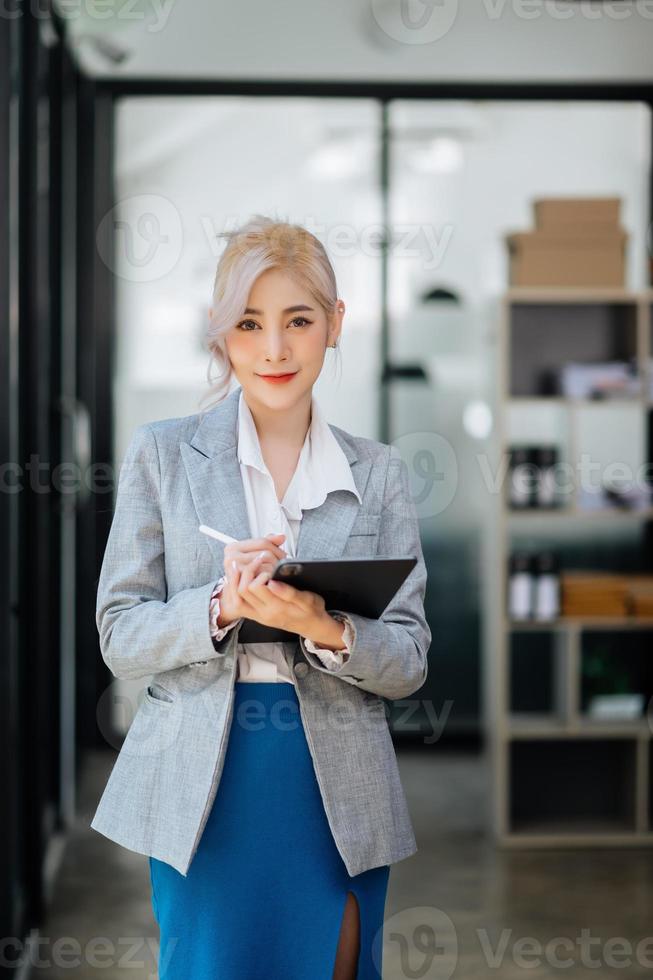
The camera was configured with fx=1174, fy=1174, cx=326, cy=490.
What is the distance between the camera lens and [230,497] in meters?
1.51

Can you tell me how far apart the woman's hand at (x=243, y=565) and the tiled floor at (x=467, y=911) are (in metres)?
1.97

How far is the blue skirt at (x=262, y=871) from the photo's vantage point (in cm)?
149

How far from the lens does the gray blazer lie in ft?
4.78

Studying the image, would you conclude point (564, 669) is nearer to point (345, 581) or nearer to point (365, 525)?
point (365, 525)

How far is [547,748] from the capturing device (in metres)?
4.51

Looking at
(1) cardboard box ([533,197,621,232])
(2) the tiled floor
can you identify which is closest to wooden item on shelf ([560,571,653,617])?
(2) the tiled floor

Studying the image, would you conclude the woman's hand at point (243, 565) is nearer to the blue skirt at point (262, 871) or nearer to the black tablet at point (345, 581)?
the black tablet at point (345, 581)

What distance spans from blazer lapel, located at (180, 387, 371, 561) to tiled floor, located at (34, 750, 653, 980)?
1.92 meters

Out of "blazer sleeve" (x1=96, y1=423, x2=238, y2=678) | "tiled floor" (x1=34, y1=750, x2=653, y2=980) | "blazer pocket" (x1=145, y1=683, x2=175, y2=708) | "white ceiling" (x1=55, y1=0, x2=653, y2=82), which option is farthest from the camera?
"white ceiling" (x1=55, y1=0, x2=653, y2=82)

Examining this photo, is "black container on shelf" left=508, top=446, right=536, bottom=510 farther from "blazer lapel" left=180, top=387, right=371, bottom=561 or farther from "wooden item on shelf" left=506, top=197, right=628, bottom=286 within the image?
"blazer lapel" left=180, top=387, right=371, bottom=561

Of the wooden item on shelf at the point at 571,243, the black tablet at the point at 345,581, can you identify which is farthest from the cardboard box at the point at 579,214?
the black tablet at the point at 345,581

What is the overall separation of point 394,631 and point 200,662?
25cm

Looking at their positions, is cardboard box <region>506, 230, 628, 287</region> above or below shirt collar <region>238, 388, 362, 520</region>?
above

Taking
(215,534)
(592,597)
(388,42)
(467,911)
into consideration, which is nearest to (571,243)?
(592,597)
